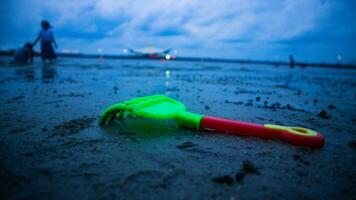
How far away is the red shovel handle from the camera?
5.74 ft

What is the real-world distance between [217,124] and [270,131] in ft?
1.44

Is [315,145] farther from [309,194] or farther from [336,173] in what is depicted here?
[309,194]

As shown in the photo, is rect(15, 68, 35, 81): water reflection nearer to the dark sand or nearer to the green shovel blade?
the dark sand

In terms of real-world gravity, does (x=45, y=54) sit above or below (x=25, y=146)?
above

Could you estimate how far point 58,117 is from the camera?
8.11 ft

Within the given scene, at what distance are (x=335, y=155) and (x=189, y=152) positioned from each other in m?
1.07

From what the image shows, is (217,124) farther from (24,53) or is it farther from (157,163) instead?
(24,53)

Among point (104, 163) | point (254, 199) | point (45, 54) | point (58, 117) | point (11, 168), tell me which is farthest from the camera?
point (45, 54)

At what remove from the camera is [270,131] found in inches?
74.9

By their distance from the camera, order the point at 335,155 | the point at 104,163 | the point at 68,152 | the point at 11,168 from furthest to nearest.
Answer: the point at 335,155 < the point at 68,152 < the point at 104,163 < the point at 11,168

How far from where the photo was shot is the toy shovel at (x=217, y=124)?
1768 millimetres

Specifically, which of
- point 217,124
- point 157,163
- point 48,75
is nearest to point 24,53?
point 48,75

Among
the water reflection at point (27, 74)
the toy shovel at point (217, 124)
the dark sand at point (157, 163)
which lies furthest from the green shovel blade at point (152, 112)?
the water reflection at point (27, 74)

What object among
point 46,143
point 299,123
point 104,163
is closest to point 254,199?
point 104,163
